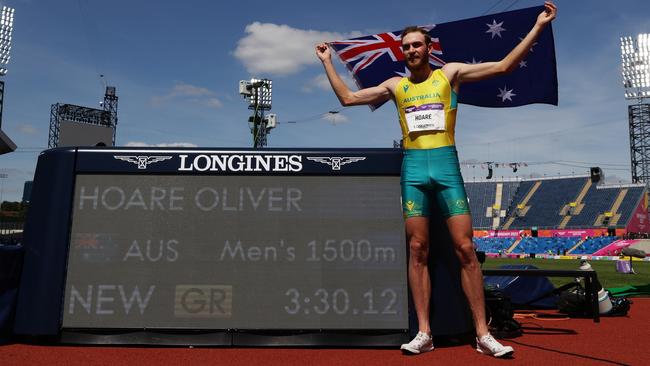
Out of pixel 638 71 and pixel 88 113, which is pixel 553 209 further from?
pixel 88 113

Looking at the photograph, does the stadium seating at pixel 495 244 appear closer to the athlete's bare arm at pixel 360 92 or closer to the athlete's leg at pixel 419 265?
the athlete's bare arm at pixel 360 92

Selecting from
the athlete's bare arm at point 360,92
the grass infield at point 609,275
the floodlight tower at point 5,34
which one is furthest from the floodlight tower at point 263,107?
the athlete's bare arm at point 360,92

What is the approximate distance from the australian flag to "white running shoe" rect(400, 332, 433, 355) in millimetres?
2845

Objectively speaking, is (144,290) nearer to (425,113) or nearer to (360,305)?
(360,305)

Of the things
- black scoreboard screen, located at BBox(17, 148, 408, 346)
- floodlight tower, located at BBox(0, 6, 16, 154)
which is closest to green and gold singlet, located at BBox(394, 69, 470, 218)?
black scoreboard screen, located at BBox(17, 148, 408, 346)

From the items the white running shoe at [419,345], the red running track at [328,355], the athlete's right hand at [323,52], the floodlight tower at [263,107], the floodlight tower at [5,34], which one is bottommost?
the red running track at [328,355]

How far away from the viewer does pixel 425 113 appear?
11.0ft

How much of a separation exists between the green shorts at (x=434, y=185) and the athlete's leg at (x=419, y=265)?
0.08 metres

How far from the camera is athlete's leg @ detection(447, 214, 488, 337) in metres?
3.20

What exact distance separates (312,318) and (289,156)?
1.15m

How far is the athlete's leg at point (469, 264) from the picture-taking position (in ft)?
10.5

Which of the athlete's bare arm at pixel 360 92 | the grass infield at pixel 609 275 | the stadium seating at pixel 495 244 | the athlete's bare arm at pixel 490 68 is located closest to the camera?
the athlete's bare arm at pixel 490 68

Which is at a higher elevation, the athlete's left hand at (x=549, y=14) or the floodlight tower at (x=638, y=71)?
the floodlight tower at (x=638, y=71)

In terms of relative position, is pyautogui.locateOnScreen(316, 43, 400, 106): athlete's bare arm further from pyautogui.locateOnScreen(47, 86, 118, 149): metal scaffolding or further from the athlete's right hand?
pyautogui.locateOnScreen(47, 86, 118, 149): metal scaffolding
